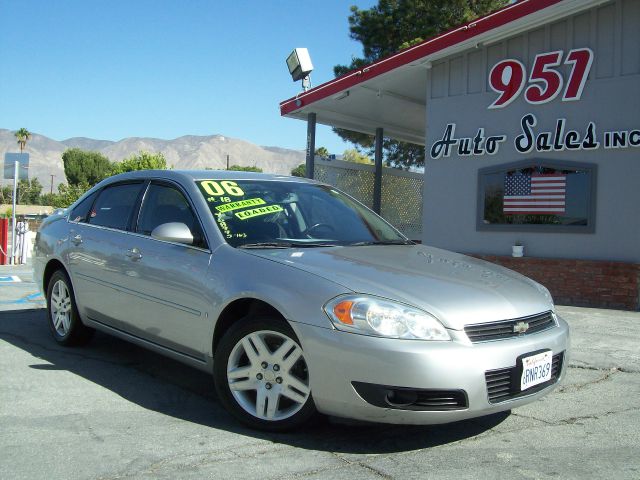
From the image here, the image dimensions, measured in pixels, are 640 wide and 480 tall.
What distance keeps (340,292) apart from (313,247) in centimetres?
89

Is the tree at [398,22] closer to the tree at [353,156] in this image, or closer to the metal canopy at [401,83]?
the metal canopy at [401,83]

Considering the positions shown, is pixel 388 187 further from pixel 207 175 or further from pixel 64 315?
pixel 207 175

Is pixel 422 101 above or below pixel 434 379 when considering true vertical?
above

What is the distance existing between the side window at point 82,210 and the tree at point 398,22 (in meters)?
17.8

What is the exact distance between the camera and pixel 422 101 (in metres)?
14.7

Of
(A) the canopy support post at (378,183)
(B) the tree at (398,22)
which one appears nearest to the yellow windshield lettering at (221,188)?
(A) the canopy support post at (378,183)

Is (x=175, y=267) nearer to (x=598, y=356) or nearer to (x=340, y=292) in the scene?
(x=340, y=292)

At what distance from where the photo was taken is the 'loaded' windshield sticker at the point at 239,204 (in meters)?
4.61

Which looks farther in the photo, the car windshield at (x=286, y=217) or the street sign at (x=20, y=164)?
the street sign at (x=20, y=164)

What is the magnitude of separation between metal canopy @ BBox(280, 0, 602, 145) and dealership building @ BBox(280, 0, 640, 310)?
3cm

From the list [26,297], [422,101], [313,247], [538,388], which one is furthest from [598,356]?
[422,101]

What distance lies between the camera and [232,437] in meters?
3.81

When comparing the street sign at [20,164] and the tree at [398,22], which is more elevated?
the tree at [398,22]

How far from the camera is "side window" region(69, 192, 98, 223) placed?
6.00 metres
